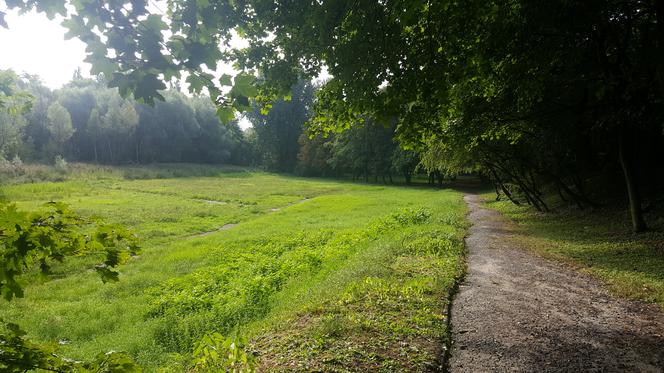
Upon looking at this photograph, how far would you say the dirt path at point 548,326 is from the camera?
574cm

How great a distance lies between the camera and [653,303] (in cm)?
827

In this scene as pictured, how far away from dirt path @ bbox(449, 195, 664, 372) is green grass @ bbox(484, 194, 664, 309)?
79 cm

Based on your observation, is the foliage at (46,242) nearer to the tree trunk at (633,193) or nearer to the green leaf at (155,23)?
the green leaf at (155,23)

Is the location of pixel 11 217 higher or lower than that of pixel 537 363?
higher

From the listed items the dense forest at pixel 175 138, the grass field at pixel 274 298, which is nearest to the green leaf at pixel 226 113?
the grass field at pixel 274 298

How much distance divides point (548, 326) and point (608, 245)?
8.87 m

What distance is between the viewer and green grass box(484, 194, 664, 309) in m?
9.62

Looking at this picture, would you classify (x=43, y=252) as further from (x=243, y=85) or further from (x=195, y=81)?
(x=243, y=85)

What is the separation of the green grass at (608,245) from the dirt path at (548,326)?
79 cm

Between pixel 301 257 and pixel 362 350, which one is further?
pixel 301 257

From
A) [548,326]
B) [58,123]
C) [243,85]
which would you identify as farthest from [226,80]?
[58,123]

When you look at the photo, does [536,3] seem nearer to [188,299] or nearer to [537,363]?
[537,363]

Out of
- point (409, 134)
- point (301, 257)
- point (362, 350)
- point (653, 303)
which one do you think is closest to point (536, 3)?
point (409, 134)

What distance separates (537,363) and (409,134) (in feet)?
14.7
